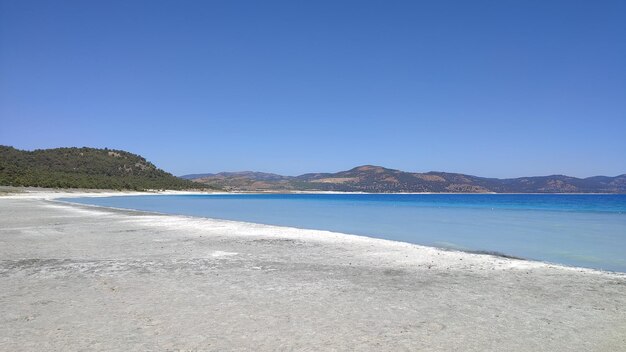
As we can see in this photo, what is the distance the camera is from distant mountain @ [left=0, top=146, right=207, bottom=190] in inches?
3063

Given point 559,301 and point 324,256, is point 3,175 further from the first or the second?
point 559,301

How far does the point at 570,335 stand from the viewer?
584 cm

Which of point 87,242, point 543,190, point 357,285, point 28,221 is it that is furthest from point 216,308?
point 543,190

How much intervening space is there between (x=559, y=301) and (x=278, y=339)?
529cm

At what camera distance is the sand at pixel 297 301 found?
551cm

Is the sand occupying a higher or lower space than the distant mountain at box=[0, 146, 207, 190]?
lower

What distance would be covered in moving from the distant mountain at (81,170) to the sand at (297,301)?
70721 mm

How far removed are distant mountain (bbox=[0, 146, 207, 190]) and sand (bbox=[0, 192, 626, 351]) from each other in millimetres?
70721

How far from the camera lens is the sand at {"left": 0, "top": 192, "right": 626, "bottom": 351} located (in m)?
5.51

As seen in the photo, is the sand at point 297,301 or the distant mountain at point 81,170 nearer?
the sand at point 297,301

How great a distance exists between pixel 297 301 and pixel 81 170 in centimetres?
11505

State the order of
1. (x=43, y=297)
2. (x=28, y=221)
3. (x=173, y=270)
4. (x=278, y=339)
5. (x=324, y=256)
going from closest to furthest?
(x=278, y=339)
(x=43, y=297)
(x=173, y=270)
(x=324, y=256)
(x=28, y=221)

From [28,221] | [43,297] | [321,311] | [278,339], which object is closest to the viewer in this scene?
[278,339]

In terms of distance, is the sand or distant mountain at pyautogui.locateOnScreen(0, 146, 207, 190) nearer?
the sand
